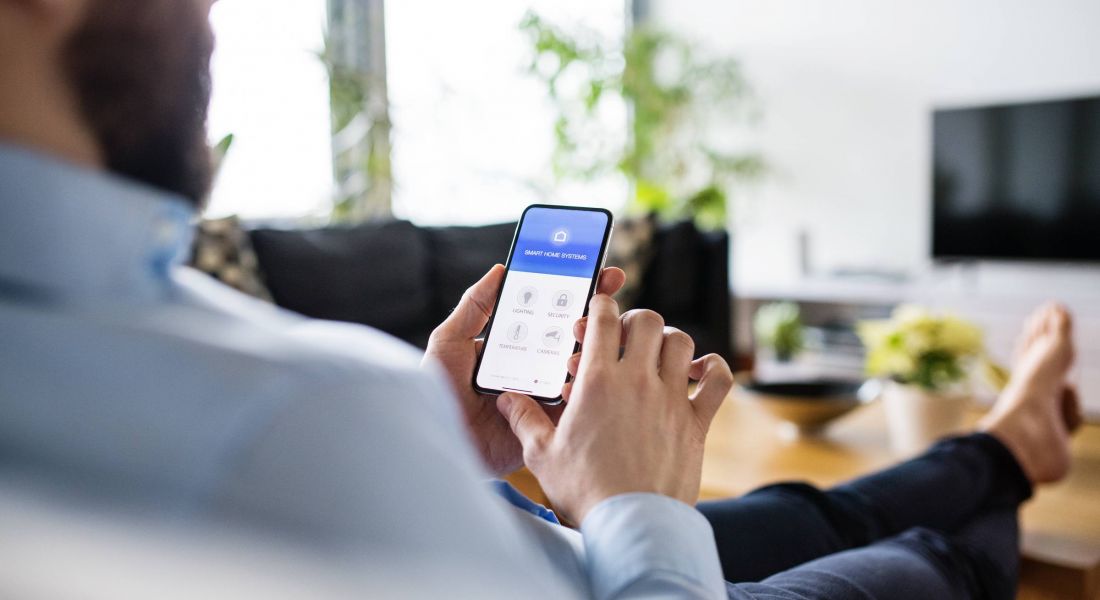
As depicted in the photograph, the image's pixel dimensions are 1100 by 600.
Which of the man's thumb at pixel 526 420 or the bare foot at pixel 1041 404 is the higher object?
the man's thumb at pixel 526 420

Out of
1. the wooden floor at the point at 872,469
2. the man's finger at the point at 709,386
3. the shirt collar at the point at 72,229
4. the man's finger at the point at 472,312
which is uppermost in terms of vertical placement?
the shirt collar at the point at 72,229

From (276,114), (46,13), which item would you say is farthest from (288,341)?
(276,114)

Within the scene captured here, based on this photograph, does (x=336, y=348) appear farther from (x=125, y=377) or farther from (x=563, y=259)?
(x=563, y=259)

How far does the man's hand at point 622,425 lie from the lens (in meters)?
0.52

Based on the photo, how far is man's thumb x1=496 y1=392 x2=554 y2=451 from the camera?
0.59m

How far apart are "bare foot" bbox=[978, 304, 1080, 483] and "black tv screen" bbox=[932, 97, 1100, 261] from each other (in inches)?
72.3

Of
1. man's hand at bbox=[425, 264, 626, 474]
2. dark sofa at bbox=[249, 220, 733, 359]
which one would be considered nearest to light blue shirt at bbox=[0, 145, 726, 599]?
man's hand at bbox=[425, 264, 626, 474]

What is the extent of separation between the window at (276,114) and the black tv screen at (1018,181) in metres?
2.35

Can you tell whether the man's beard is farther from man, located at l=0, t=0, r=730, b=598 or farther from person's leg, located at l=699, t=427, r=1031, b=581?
person's leg, located at l=699, t=427, r=1031, b=581

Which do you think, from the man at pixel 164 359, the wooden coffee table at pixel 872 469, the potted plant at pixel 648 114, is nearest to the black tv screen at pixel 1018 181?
the potted plant at pixel 648 114

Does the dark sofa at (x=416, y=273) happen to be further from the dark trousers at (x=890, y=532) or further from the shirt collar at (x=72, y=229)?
the shirt collar at (x=72, y=229)

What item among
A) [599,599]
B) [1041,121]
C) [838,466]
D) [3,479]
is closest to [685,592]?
[599,599]

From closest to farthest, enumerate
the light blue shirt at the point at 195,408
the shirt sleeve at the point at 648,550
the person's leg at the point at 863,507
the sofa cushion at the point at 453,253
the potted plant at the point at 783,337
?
the light blue shirt at the point at 195,408
the shirt sleeve at the point at 648,550
the person's leg at the point at 863,507
the sofa cushion at the point at 453,253
the potted plant at the point at 783,337

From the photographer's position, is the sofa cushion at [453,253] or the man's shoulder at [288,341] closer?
the man's shoulder at [288,341]
